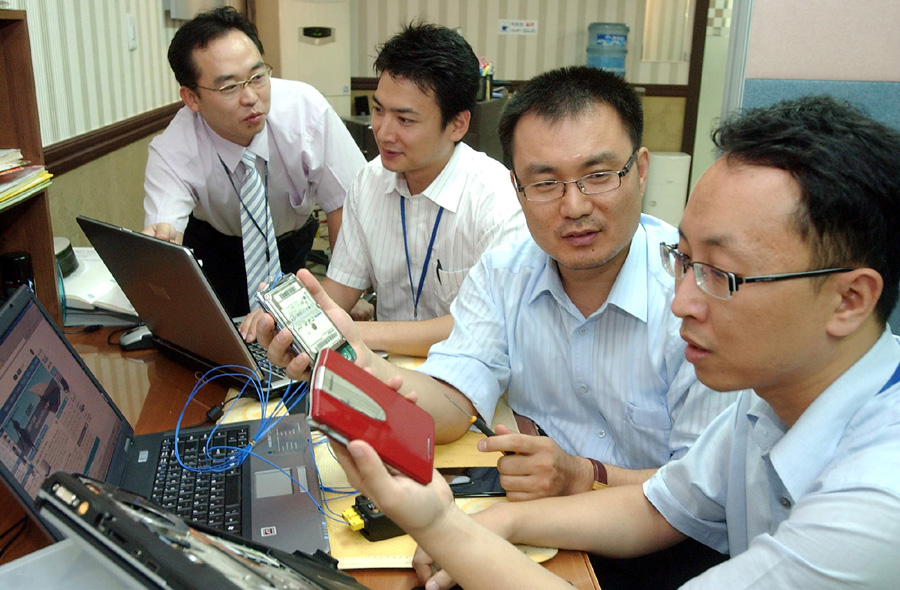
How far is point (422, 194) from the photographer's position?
2031mm

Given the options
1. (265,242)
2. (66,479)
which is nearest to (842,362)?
(66,479)

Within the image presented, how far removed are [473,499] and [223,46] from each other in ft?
5.79

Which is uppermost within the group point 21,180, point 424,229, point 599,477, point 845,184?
point 845,184

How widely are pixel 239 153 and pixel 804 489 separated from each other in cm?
206

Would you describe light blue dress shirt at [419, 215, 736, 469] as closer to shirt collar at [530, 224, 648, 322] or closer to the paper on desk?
shirt collar at [530, 224, 648, 322]

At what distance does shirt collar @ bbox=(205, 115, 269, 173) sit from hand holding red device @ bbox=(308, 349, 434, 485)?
1740 mm

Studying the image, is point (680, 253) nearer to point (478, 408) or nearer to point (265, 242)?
point (478, 408)

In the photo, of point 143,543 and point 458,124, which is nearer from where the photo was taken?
point 143,543

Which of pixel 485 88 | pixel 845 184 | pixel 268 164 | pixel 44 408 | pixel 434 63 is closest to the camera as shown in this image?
pixel 845 184

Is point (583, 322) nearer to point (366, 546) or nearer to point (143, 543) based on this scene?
point (366, 546)

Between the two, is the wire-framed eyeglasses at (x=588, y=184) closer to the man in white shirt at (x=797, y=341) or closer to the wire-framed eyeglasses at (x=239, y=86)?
the man in white shirt at (x=797, y=341)

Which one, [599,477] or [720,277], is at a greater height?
[720,277]

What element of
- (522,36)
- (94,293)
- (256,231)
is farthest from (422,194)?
(522,36)

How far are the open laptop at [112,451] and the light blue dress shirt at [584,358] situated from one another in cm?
39
